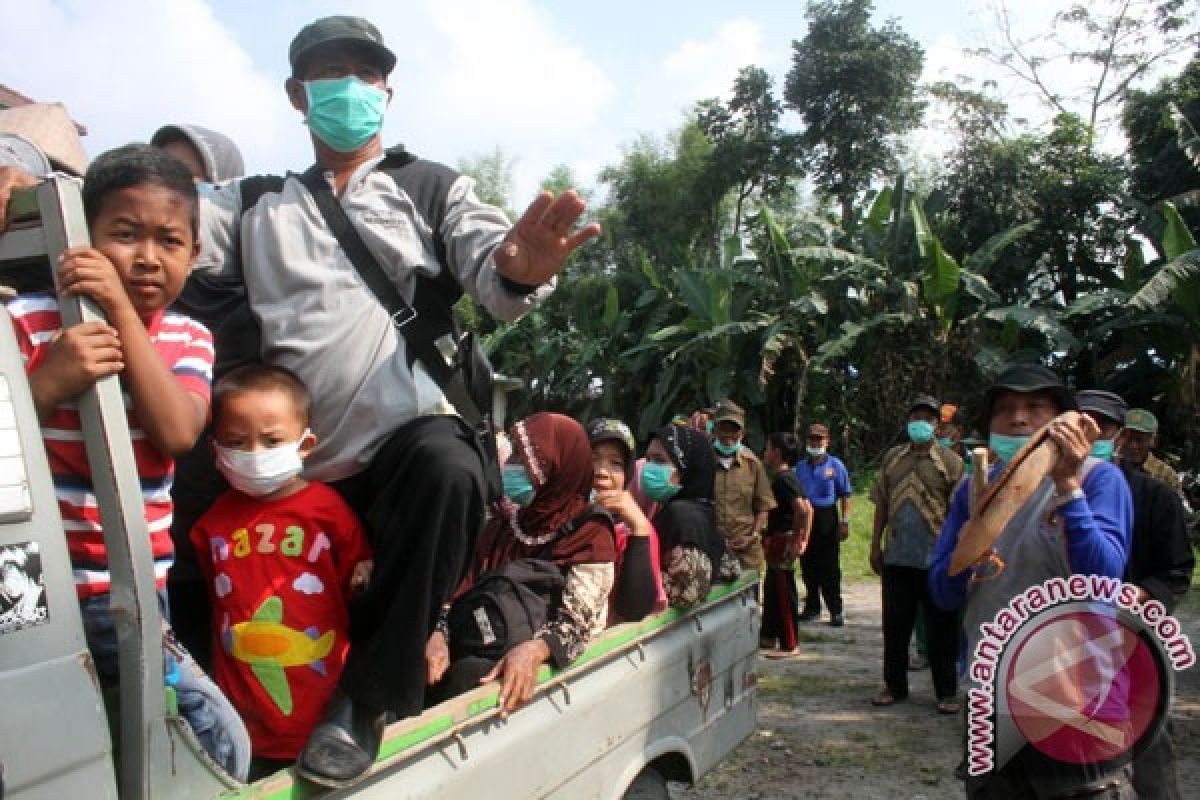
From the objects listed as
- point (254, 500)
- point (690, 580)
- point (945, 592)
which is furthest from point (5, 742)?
point (945, 592)

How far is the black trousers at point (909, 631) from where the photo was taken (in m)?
6.04

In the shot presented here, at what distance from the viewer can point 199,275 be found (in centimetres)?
236

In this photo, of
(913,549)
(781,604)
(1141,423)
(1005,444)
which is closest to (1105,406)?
(1141,423)

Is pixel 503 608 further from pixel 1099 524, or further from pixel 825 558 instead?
pixel 825 558

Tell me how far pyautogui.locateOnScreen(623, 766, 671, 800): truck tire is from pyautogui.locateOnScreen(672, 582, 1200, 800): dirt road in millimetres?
1925

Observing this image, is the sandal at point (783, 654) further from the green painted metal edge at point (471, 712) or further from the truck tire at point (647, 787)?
the truck tire at point (647, 787)

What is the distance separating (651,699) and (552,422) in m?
0.88

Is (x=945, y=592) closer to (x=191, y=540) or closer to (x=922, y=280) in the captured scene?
(x=191, y=540)

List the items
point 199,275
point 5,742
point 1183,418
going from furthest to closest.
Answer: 1. point 1183,418
2. point 199,275
3. point 5,742

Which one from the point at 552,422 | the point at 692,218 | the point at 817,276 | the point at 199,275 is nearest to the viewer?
the point at 199,275

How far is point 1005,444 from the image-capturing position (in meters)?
3.00

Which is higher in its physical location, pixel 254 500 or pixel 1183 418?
pixel 254 500

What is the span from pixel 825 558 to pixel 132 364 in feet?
24.8

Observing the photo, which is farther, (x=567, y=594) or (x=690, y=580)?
(x=690, y=580)
